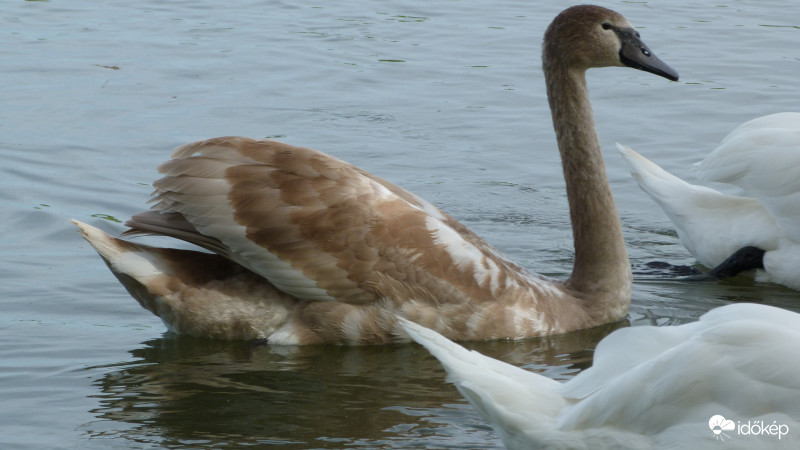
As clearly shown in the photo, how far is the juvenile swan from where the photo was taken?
236 inches

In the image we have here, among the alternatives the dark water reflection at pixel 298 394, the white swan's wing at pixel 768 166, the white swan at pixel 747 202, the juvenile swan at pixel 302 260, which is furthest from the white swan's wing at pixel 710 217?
the juvenile swan at pixel 302 260

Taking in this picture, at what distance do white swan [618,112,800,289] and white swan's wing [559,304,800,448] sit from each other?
10.3ft

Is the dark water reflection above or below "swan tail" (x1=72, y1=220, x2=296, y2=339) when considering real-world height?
below

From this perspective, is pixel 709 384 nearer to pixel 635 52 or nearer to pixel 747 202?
pixel 635 52

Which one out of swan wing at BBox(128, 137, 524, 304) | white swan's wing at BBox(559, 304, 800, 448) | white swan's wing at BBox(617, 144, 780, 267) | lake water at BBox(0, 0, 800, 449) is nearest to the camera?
white swan's wing at BBox(559, 304, 800, 448)

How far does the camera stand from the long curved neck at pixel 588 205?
6.61 m

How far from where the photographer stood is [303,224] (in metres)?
6.05

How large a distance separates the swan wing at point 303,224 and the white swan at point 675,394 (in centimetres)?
197

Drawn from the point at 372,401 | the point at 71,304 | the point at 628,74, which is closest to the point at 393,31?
the point at 628,74

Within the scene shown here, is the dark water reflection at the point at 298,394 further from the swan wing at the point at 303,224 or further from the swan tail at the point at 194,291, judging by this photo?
the swan wing at the point at 303,224

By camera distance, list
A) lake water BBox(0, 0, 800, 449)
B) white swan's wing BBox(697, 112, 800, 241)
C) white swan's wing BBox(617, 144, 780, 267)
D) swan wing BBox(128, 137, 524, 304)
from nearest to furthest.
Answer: lake water BBox(0, 0, 800, 449)
swan wing BBox(128, 137, 524, 304)
white swan's wing BBox(697, 112, 800, 241)
white swan's wing BBox(617, 144, 780, 267)

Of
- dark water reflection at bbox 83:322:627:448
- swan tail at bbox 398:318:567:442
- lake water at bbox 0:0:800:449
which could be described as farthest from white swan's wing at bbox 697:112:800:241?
swan tail at bbox 398:318:567:442

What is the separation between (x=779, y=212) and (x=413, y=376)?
2.33m

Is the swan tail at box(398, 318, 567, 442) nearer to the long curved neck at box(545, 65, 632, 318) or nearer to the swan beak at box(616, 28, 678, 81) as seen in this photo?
the long curved neck at box(545, 65, 632, 318)
